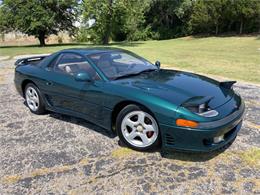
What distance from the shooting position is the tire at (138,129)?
3.24 m

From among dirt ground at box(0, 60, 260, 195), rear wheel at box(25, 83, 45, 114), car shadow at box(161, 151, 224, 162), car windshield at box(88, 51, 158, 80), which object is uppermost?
car windshield at box(88, 51, 158, 80)

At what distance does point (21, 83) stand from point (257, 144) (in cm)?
420

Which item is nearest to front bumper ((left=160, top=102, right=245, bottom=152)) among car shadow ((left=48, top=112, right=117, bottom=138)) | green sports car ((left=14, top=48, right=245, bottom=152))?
green sports car ((left=14, top=48, right=245, bottom=152))

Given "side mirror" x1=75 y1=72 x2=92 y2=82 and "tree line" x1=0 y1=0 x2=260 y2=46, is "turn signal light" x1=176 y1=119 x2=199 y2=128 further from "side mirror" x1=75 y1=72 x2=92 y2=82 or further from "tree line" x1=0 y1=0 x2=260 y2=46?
"tree line" x1=0 y1=0 x2=260 y2=46

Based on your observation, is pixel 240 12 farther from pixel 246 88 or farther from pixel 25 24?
pixel 246 88

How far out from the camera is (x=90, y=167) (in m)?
3.14

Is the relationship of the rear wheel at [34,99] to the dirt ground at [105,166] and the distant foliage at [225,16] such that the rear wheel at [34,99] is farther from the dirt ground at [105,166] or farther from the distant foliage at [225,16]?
the distant foliage at [225,16]

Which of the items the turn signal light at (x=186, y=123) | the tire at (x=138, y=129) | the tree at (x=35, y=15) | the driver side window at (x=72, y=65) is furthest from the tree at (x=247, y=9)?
the turn signal light at (x=186, y=123)

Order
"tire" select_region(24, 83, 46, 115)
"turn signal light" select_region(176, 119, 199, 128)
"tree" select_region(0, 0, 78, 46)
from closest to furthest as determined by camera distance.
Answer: "turn signal light" select_region(176, 119, 199, 128) < "tire" select_region(24, 83, 46, 115) < "tree" select_region(0, 0, 78, 46)

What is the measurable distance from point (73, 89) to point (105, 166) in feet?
4.43

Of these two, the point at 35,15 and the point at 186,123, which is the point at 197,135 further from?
the point at 35,15

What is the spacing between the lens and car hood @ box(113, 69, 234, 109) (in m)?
3.18

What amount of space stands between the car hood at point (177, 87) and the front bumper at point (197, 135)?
Result: 0.26m

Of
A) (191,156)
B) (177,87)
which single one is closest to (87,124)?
(177,87)
